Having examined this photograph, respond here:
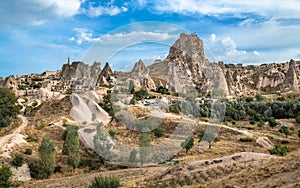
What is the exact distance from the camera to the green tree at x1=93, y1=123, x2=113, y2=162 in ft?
71.1

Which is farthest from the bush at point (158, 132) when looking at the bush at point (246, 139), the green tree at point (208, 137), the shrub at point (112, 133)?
the bush at point (246, 139)

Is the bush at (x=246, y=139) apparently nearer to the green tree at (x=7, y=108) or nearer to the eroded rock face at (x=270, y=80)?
the green tree at (x=7, y=108)

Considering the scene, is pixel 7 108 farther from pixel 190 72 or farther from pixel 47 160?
pixel 190 72

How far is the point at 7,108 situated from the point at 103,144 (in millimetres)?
15349

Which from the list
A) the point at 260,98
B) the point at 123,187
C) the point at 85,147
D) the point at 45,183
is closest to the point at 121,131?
the point at 85,147

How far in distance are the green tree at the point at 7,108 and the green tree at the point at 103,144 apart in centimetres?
1185

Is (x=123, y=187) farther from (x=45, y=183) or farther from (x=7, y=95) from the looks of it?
(x=7, y=95)

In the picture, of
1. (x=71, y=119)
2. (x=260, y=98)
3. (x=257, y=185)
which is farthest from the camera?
(x=260, y=98)

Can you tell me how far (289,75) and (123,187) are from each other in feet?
227

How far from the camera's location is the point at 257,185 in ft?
31.8

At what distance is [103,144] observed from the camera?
2216 centimetres

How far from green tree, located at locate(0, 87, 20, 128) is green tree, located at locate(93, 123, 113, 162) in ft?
38.9

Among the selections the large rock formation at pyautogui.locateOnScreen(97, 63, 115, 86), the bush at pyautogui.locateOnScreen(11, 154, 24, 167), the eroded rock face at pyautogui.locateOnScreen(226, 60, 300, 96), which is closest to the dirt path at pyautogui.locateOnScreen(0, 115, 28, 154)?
the bush at pyautogui.locateOnScreen(11, 154, 24, 167)

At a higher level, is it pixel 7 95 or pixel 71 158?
pixel 7 95
